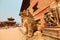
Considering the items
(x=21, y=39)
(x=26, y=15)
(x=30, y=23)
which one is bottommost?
(x=21, y=39)

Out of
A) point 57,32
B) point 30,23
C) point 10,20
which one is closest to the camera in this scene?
point 57,32

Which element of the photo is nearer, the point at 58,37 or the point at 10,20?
the point at 58,37

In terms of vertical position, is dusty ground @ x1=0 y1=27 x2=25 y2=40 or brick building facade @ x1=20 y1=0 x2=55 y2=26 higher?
brick building facade @ x1=20 y1=0 x2=55 y2=26

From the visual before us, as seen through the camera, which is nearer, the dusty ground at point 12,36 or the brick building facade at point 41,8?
the dusty ground at point 12,36

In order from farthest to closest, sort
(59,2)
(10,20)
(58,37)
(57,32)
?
1. (10,20)
2. (59,2)
3. (57,32)
4. (58,37)

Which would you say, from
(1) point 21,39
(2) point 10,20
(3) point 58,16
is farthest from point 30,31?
(2) point 10,20

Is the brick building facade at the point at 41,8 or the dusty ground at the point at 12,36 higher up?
the brick building facade at the point at 41,8

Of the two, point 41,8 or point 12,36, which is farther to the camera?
point 41,8

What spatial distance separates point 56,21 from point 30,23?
63 cm

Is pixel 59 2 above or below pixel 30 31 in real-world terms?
above

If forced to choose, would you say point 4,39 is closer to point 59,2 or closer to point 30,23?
point 30,23

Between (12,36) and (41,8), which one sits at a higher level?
(41,8)

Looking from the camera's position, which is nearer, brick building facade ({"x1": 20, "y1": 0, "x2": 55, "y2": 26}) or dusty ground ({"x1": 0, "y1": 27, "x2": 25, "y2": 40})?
dusty ground ({"x1": 0, "y1": 27, "x2": 25, "y2": 40})

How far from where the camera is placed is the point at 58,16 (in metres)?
2.02
